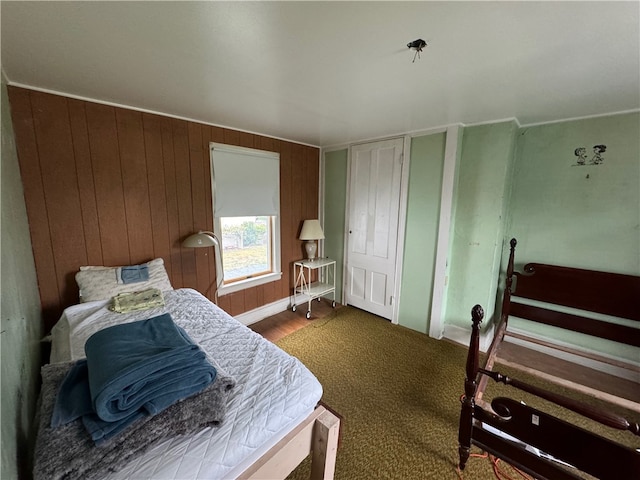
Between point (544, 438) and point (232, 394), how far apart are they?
1.32 metres

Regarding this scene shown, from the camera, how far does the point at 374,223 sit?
3.13 meters

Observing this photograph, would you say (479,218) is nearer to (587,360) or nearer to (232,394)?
(587,360)

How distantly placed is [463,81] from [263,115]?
1562 mm

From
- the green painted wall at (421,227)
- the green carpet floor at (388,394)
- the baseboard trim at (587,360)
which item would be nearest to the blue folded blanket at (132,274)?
the green carpet floor at (388,394)

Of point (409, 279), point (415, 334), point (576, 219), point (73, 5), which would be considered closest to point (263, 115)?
point (73, 5)

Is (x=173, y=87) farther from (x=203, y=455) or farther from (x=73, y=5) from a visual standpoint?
(x=203, y=455)

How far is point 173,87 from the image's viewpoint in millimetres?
1711

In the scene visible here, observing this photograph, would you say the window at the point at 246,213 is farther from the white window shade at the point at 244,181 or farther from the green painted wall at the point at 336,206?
the green painted wall at the point at 336,206

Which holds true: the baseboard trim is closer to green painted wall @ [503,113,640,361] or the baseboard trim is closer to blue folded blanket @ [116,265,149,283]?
green painted wall @ [503,113,640,361]

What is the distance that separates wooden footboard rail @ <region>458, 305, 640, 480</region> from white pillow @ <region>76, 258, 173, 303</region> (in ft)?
7.54

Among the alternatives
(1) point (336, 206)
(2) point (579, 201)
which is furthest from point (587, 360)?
(1) point (336, 206)

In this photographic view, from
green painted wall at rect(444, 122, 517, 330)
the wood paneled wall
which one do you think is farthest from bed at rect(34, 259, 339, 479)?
green painted wall at rect(444, 122, 517, 330)

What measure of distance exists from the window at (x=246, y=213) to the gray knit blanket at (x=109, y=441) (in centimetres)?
192

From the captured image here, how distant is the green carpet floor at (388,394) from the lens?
4.75 feet
